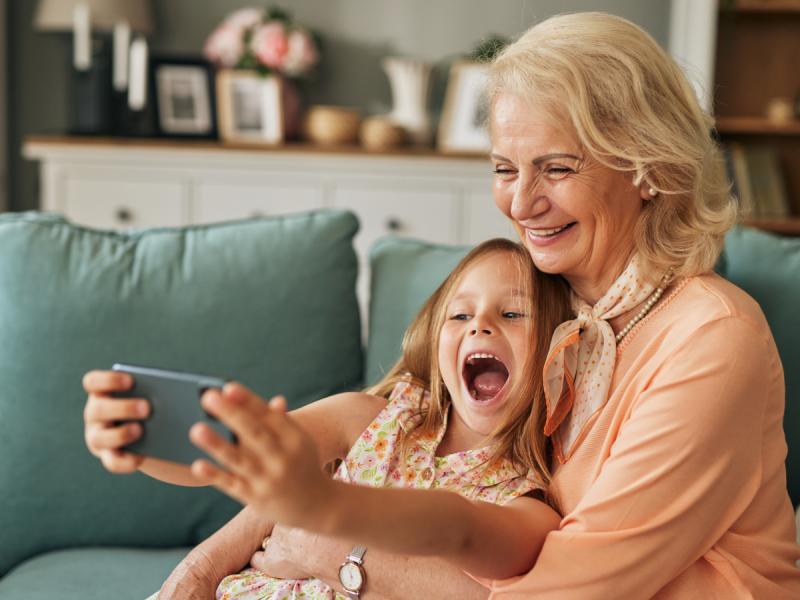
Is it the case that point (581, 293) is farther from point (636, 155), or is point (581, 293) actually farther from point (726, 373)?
point (726, 373)

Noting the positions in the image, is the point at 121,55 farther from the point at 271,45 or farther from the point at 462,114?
the point at 462,114

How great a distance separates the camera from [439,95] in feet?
14.2

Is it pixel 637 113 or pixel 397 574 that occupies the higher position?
pixel 637 113

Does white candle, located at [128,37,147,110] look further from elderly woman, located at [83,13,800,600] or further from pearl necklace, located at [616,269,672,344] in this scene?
pearl necklace, located at [616,269,672,344]

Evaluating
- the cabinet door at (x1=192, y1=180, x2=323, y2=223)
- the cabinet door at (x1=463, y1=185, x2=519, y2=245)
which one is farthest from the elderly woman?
the cabinet door at (x1=192, y1=180, x2=323, y2=223)

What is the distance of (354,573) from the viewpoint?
1.37 m

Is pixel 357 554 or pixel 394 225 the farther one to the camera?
pixel 394 225

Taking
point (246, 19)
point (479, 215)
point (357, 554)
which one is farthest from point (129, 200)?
point (357, 554)

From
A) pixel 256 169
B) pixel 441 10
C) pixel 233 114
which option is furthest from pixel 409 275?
pixel 441 10

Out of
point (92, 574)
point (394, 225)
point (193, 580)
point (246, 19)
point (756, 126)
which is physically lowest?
point (92, 574)

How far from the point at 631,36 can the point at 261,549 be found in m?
0.91

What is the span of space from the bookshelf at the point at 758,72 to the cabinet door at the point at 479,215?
0.99m

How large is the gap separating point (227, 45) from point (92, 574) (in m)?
2.70

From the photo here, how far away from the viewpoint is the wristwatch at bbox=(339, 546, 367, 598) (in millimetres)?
1368
